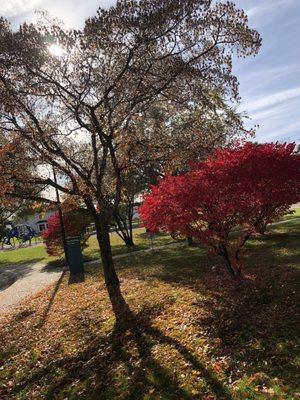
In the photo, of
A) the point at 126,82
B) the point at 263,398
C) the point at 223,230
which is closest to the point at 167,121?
the point at 126,82

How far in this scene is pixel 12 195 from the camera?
12188mm

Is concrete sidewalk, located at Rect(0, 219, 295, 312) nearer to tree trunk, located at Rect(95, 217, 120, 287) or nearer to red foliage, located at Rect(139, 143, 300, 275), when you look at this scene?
tree trunk, located at Rect(95, 217, 120, 287)

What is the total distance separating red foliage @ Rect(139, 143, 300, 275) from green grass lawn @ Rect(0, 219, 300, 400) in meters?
1.75

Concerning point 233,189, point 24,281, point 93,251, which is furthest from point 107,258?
point 93,251

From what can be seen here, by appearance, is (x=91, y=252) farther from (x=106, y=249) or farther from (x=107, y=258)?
(x=106, y=249)

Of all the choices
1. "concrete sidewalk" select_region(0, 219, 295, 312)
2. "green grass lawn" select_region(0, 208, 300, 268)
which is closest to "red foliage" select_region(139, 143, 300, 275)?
"concrete sidewalk" select_region(0, 219, 295, 312)

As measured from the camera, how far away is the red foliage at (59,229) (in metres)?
25.1

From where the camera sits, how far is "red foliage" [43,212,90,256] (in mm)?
25109

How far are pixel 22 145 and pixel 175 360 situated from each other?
28.8 ft

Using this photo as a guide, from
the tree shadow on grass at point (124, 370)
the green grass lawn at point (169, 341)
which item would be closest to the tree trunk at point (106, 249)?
the green grass lawn at point (169, 341)

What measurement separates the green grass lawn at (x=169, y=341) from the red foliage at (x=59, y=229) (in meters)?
11.5

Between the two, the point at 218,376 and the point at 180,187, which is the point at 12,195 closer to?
the point at 180,187

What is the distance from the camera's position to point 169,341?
313 inches

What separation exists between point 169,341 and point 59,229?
18.4 meters
